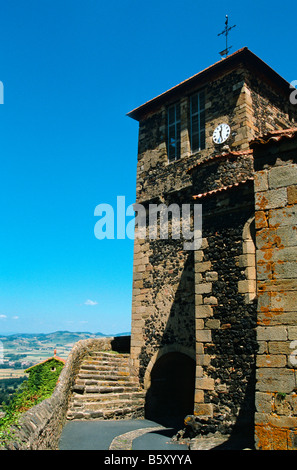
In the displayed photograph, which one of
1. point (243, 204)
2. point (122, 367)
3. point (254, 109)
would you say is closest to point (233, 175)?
point (243, 204)

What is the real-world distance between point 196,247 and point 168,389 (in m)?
6.45

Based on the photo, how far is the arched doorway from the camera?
1274cm

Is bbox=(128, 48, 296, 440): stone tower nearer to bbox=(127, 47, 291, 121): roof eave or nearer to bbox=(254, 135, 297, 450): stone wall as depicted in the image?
bbox=(127, 47, 291, 121): roof eave

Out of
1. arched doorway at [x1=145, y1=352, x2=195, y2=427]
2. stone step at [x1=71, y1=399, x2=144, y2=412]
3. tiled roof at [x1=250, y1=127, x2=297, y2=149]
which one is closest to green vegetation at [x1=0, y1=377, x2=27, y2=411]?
stone step at [x1=71, y1=399, x2=144, y2=412]

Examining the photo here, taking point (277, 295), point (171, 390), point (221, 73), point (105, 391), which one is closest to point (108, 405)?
point (105, 391)

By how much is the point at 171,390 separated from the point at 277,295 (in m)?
10.4

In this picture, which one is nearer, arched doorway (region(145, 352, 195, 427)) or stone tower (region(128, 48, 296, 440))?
stone tower (region(128, 48, 296, 440))

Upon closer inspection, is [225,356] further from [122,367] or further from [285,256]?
[122,367]

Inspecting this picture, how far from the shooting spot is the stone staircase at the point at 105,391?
10.9 m

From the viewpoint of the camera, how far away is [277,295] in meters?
4.75

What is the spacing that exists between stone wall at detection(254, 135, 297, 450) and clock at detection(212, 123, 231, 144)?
8.01 meters

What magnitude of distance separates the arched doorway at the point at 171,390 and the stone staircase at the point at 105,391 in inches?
22.3

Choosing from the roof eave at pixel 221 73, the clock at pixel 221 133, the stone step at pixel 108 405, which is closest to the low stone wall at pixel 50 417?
the stone step at pixel 108 405

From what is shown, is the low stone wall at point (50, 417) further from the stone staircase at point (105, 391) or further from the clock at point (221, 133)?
the clock at point (221, 133)
